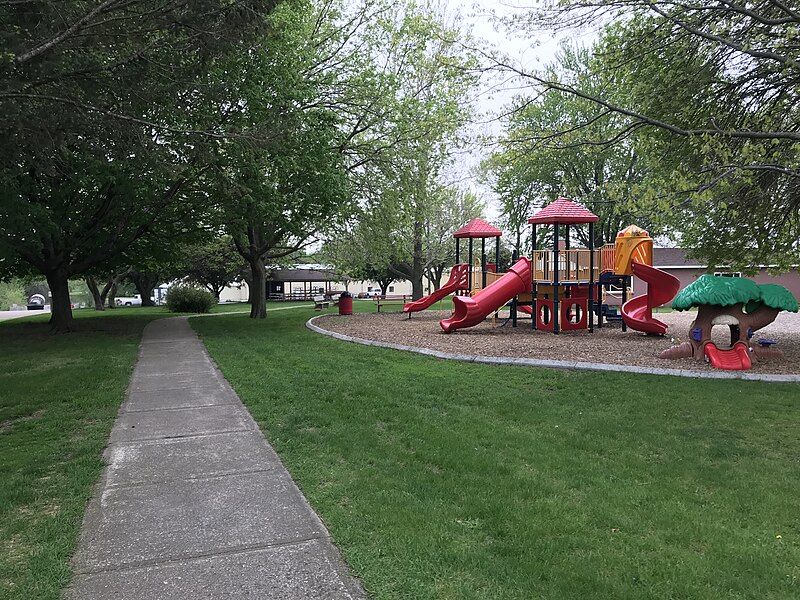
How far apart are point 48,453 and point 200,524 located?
2.64m

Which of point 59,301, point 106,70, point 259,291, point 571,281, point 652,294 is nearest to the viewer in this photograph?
point 106,70

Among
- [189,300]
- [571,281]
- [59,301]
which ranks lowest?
[189,300]

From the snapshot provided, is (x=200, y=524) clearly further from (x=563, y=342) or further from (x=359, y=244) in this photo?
(x=359, y=244)

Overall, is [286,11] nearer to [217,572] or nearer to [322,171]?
[322,171]

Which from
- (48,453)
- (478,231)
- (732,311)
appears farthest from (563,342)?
(48,453)

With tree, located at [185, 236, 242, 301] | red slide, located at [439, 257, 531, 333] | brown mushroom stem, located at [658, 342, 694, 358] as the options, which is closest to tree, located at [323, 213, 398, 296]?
tree, located at [185, 236, 242, 301]

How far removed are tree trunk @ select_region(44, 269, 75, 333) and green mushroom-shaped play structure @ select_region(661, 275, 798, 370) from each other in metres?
17.7

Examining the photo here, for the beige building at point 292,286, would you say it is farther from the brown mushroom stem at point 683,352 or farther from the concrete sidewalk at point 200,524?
the concrete sidewalk at point 200,524

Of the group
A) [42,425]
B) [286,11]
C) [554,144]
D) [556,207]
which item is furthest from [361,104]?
[42,425]

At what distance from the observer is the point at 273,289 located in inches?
2901

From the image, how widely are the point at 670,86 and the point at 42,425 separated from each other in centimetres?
1050

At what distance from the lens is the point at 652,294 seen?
48.7ft

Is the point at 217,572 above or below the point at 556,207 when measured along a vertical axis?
below

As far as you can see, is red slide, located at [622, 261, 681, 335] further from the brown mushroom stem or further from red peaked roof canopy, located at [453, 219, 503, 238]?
red peaked roof canopy, located at [453, 219, 503, 238]
